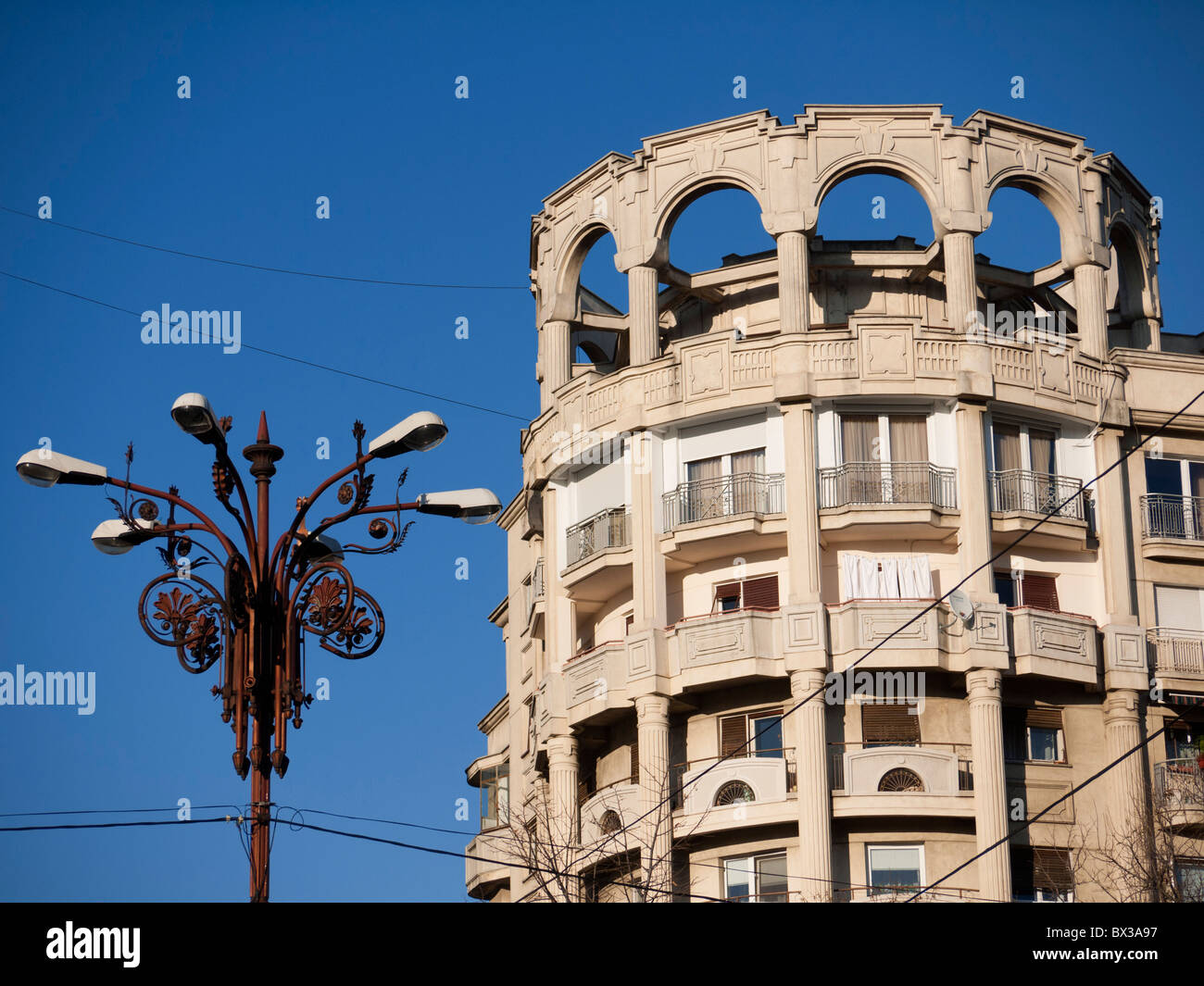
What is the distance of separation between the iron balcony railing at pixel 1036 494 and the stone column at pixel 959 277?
373cm

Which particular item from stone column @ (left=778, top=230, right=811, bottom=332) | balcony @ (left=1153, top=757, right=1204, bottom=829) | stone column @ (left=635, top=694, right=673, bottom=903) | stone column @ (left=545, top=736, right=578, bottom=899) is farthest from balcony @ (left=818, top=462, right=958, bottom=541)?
stone column @ (left=545, top=736, right=578, bottom=899)

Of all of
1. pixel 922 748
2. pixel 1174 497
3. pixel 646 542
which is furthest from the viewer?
pixel 1174 497

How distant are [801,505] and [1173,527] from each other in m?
9.63

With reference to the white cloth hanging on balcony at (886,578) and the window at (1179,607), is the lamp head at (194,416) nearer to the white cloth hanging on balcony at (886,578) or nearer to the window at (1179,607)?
the white cloth hanging on balcony at (886,578)

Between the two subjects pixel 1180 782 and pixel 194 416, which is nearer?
pixel 194 416

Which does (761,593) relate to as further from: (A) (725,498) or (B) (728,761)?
(B) (728,761)

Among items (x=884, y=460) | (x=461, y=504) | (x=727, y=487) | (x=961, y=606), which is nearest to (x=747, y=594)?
(x=727, y=487)

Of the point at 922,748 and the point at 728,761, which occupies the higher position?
the point at 922,748

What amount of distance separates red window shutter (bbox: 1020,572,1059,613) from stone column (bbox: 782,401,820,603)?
5.36 metres

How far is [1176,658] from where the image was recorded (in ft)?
154

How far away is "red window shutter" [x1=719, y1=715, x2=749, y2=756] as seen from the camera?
1797 inches

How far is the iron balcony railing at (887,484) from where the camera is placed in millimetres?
45625

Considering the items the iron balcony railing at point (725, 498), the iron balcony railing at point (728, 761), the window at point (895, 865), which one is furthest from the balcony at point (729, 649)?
the window at point (895, 865)
